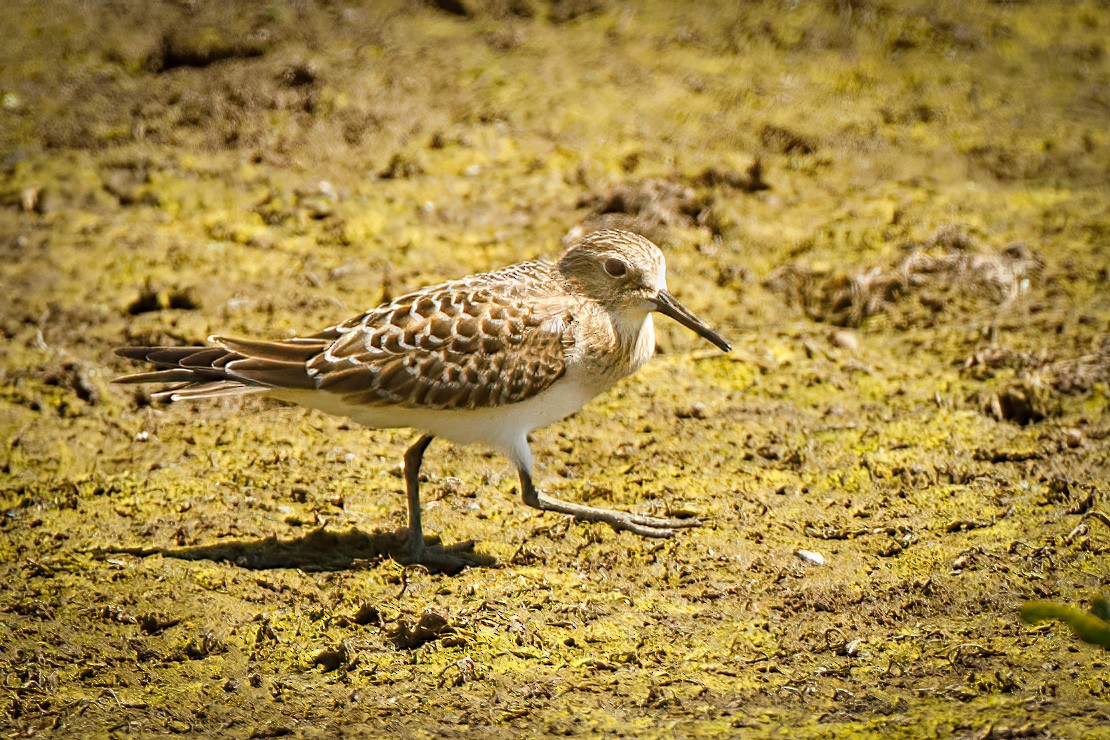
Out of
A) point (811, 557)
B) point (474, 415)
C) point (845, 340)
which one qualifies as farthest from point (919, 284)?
point (474, 415)

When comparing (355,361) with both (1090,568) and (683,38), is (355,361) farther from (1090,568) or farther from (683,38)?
(683,38)

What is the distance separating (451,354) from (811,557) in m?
2.06

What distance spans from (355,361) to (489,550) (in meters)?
1.19

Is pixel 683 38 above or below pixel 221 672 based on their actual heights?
above

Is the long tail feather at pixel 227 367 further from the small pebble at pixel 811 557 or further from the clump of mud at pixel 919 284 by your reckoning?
the clump of mud at pixel 919 284

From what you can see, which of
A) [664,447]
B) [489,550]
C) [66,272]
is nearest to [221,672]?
[489,550]

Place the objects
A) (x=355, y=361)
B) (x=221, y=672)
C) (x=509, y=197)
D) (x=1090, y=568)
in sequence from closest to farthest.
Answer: (x=221, y=672) → (x=1090, y=568) → (x=355, y=361) → (x=509, y=197)

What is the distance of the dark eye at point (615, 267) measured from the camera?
21.7ft

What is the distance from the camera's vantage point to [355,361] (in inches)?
248

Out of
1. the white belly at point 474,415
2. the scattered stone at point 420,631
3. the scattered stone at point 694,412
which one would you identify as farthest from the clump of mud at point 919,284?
the scattered stone at point 420,631

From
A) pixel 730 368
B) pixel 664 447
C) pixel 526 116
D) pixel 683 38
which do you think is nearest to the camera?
pixel 664 447

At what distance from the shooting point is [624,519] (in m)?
6.48

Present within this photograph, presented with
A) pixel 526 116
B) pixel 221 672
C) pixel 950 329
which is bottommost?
pixel 221 672

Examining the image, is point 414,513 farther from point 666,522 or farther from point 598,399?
point 598,399
